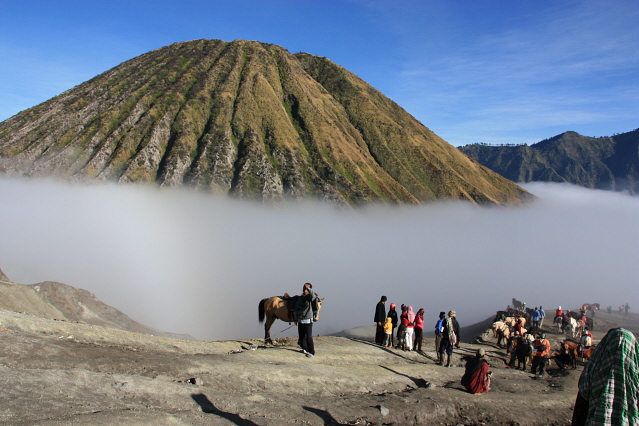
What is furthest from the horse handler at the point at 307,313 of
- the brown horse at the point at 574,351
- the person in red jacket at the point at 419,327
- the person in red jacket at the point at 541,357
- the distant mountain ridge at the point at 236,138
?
the distant mountain ridge at the point at 236,138

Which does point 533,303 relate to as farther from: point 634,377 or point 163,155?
point 163,155

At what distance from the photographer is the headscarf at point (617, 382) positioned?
14.9ft

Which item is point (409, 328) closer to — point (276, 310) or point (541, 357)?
point (541, 357)

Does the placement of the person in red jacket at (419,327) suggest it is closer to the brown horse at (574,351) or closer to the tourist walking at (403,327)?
the tourist walking at (403,327)

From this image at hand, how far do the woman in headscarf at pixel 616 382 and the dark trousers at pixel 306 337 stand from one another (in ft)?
33.0

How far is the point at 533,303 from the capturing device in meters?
64.8

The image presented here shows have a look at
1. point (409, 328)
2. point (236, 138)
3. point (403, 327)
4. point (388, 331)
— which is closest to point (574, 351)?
point (409, 328)

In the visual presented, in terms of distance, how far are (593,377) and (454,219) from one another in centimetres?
13168

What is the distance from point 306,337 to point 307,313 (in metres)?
1.18

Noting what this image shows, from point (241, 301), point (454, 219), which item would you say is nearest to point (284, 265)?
point (241, 301)

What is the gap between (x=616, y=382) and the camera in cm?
458

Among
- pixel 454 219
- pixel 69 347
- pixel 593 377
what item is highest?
pixel 454 219

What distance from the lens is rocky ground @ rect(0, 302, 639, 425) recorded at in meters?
7.95

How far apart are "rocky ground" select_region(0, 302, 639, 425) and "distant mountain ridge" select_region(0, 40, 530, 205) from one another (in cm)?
10025
